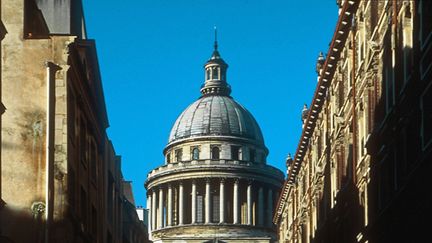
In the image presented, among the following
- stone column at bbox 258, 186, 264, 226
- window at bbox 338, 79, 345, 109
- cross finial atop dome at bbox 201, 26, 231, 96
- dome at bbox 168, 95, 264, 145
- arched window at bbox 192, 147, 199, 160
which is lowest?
window at bbox 338, 79, 345, 109

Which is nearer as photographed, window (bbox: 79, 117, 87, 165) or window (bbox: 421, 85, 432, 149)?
window (bbox: 421, 85, 432, 149)

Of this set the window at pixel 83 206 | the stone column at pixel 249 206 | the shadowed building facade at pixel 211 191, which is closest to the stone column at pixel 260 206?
the shadowed building facade at pixel 211 191

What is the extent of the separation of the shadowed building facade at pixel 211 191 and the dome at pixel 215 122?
222 mm

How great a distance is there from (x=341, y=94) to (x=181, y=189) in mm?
116125

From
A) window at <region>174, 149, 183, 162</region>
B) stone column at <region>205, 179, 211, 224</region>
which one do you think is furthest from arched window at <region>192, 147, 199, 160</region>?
stone column at <region>205, 179, 211, 224</region>

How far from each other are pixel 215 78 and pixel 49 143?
465ft

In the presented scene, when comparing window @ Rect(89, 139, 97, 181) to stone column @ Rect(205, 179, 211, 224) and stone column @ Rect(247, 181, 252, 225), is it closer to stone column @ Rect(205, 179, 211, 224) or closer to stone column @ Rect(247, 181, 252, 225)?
stone column @ Rect(205, 179, 211, 224)

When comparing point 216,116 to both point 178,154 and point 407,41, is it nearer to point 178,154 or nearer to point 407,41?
point 178,154

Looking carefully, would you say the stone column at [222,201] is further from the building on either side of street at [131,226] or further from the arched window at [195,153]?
the building on either side of street at [131,226]

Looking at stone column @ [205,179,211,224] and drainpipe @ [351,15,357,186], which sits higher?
stone column @ [205,179,211,224]

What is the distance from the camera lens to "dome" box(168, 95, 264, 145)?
6845 inches

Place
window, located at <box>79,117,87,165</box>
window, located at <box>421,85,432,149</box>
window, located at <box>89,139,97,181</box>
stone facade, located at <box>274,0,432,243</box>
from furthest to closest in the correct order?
window, located at <box>89,139,97,181</box> → window, located at <box>79,117,87,165</box> → stone facade, located at <box>274,0,432,243</box> → window, located at <box>421,85,432,149</box>

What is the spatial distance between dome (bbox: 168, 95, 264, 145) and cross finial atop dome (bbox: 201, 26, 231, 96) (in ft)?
7.50

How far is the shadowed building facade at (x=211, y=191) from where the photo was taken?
166375 mm
